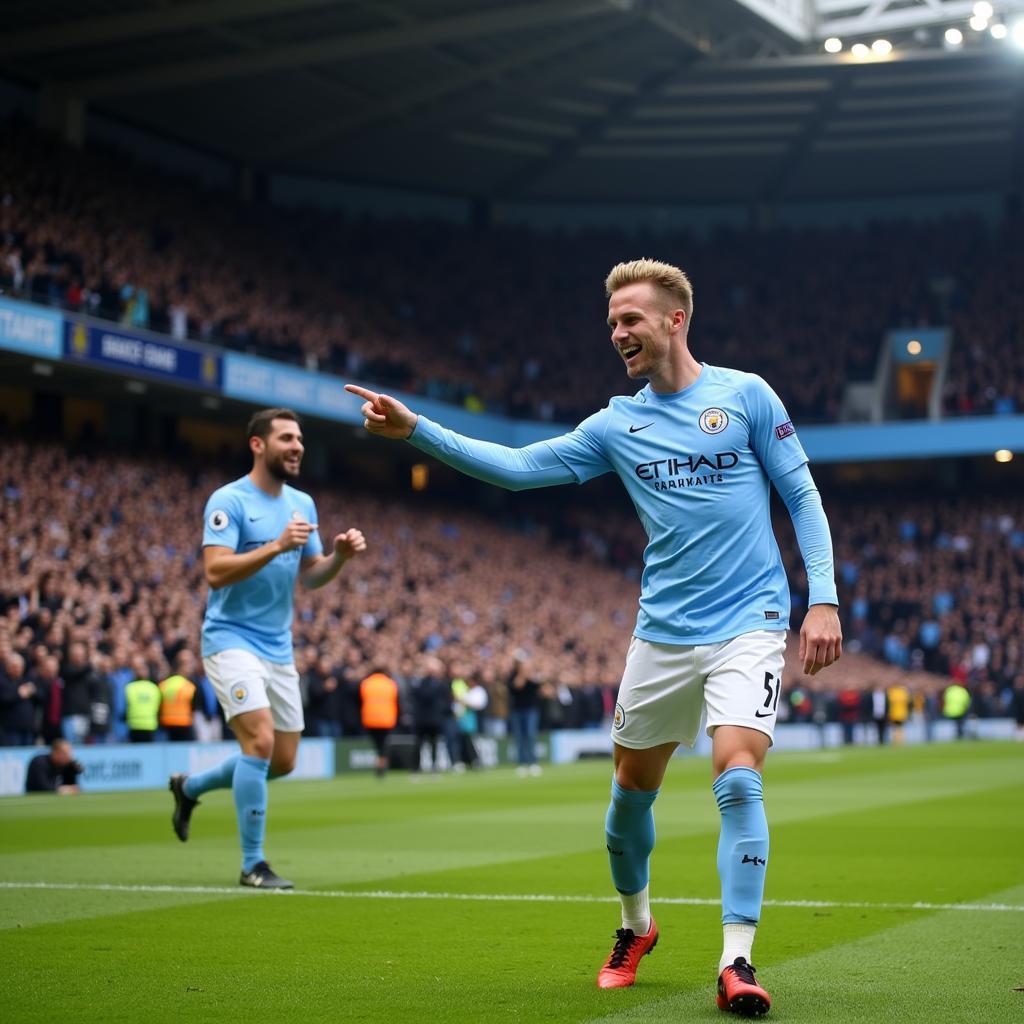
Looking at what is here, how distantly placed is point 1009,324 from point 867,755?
23.0m

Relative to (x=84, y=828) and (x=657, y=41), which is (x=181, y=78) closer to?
(x=657, y=41)

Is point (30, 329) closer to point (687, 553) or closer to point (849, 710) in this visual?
point (849, 710)

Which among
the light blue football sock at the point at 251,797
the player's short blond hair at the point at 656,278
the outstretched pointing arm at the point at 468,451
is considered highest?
the player's short blond hair at the point at 656,278

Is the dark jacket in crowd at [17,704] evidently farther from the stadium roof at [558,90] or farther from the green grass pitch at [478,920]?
the stadium roof at [558,90]

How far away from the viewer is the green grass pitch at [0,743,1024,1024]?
5676 millimetres

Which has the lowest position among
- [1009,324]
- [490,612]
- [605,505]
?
[490,612]

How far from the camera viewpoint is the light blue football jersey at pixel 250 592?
30.8 ft

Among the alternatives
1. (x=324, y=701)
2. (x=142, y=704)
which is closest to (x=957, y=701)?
(x=324, y=701)

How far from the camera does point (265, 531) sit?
9.55 m

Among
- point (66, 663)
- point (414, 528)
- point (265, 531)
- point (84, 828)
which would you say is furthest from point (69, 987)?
point (414, 528)

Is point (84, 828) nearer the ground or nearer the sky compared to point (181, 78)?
nearer the ground

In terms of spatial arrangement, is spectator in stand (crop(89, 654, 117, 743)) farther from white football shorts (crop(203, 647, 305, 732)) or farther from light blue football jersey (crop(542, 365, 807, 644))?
light blue football jersey (crop(542, 365, 807, 644))

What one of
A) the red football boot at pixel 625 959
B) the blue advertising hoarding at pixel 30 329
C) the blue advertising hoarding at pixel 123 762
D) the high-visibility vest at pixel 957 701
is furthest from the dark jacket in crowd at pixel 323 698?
the red football boot at pixel 625 959

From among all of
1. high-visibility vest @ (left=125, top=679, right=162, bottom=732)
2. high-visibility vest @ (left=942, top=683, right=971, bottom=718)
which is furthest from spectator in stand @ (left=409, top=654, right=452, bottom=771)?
high-visibility vest @ (left=942, top=683, right=971, bottom=718)
